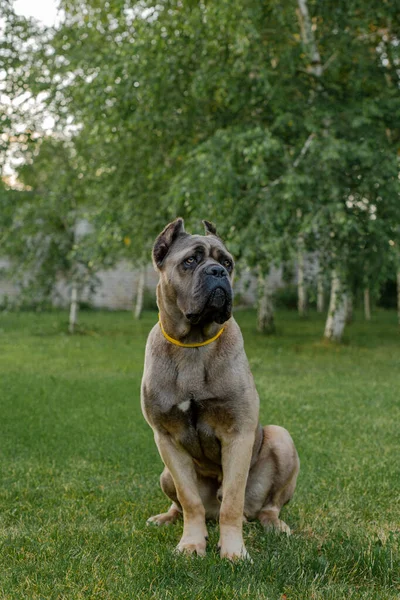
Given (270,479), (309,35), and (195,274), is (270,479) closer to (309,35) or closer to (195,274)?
(195,274)

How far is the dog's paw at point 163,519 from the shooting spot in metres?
4.35

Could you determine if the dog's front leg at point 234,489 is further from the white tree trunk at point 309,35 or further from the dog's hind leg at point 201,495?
the white tree trunk at point 309,35

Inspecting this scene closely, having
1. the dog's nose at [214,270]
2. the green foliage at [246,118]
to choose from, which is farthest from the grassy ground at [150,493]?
the green foliage at [246,118]

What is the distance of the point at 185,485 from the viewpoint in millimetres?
3902

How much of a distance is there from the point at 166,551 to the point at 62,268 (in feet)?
50.6

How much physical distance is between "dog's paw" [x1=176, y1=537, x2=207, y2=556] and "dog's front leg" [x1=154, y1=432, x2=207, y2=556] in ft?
0.04

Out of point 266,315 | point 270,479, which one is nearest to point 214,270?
point 270,479

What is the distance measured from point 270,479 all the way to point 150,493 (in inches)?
53.1

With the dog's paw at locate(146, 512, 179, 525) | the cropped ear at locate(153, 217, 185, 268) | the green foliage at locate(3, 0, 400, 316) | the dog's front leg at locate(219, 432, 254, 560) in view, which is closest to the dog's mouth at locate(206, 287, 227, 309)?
the cropped ear at locate(153, 217, 185, 268)

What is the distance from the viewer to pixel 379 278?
12961 millimetres

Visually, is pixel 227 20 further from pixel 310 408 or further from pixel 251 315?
pixel 251 315

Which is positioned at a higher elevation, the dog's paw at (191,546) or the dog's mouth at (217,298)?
the dog's mouth at (217,298)

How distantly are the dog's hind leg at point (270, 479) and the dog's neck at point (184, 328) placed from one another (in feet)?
2.80

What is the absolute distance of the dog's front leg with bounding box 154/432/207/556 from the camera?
3869mm
